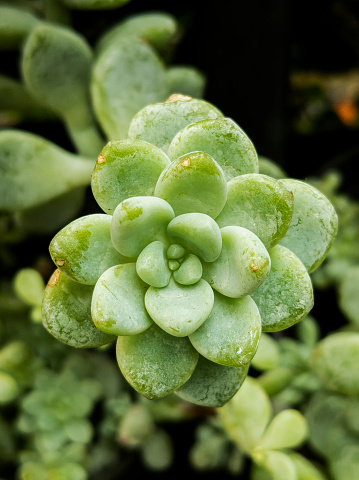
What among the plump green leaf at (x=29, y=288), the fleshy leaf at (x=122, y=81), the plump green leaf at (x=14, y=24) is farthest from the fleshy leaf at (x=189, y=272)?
the plump green leaf at (x=14, y=24)

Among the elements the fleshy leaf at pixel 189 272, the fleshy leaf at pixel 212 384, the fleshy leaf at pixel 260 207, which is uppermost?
the fleshy leaf at pixel 260 207

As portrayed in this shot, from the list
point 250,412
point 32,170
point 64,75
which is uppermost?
point 64,75

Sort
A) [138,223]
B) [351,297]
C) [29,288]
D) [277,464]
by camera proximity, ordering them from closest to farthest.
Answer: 1. [138,223]
2. [277,464]
3. [29,288]
4. [351,297]

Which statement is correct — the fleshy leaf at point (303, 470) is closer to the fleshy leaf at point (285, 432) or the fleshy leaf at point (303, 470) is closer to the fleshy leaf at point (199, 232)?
the fleshy leaf at point (285, 432)

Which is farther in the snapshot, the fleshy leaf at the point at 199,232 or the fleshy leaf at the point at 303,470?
the fleshy leaf at the point at 303,470

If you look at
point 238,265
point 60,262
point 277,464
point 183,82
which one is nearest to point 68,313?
point 60,262

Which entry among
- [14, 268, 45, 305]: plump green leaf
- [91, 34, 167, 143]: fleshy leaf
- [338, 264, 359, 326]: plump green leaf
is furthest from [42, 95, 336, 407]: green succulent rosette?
[338, 264, 359, 326]: plump green leaf

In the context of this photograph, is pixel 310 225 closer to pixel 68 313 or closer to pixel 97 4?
pixel 68 313

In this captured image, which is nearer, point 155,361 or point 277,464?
point 155,361
